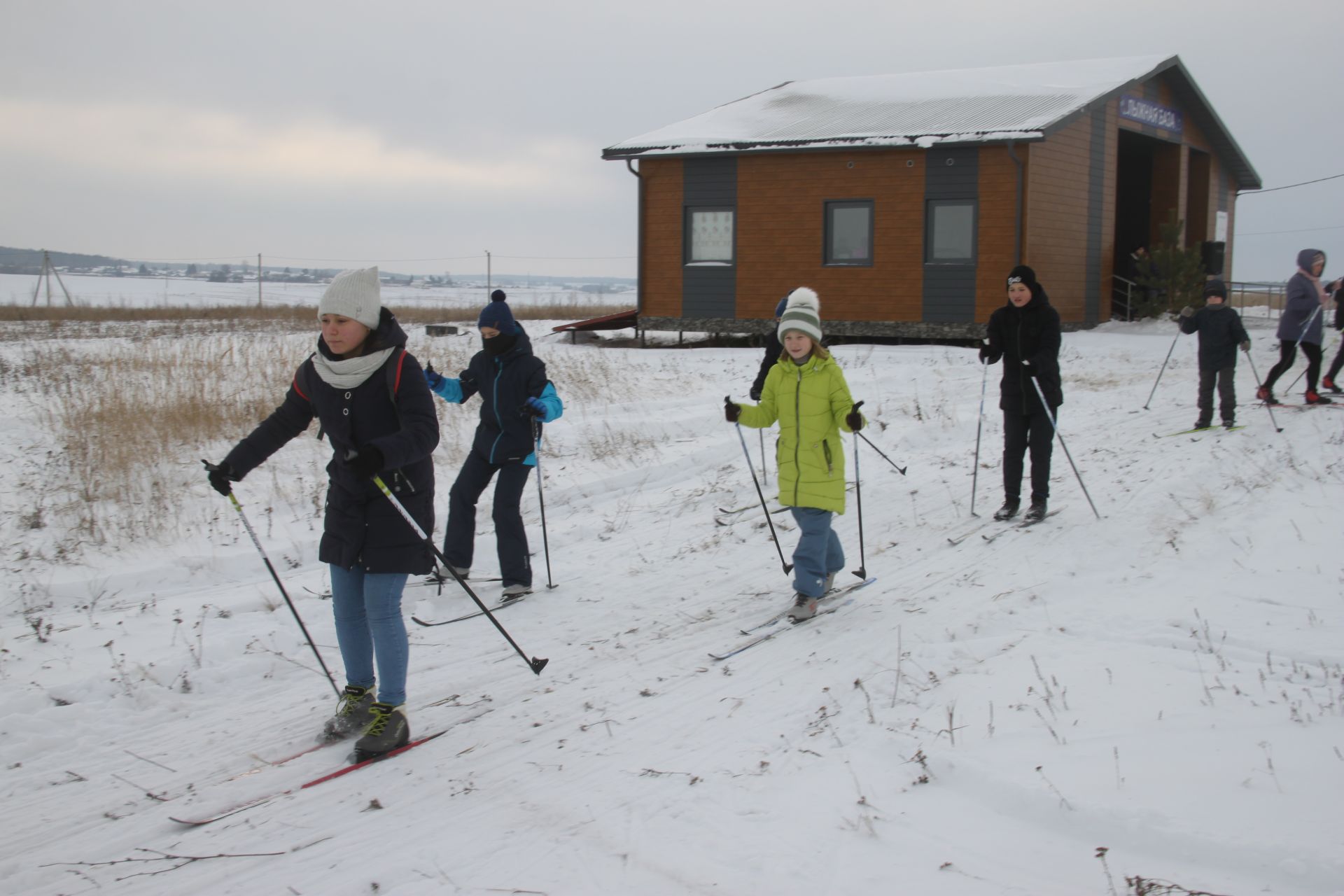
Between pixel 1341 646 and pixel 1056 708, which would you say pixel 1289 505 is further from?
pixel 1056 708

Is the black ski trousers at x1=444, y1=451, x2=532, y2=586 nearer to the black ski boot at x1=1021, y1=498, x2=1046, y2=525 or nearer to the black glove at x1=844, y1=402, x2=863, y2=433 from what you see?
the black glove at x1=844, y1=402, x2=863, y2=433

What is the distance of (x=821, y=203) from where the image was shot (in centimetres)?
2078

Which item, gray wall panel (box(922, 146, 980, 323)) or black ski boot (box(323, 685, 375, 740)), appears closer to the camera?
black ski boot (box(323, 685, 375, 740))

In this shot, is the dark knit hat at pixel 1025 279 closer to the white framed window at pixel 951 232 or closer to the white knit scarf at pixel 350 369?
the white knit scarf at pixel 350 369

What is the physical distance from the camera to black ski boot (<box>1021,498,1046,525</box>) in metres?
8.09

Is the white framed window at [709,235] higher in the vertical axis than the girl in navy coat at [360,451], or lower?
higher

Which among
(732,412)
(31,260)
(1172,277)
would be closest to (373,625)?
(732,412)

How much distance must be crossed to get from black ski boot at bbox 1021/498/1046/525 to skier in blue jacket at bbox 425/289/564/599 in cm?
386

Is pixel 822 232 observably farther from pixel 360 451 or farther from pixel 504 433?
pixel 360 451

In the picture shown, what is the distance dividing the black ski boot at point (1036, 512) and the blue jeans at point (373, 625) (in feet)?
17.3

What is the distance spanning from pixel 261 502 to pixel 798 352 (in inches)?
197

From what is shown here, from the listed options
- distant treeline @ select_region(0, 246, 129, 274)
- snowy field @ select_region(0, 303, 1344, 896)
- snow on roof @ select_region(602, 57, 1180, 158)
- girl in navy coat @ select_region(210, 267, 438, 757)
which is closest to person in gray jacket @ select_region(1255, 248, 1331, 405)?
snowy field @ select_region(0, 303, 1344, 896)

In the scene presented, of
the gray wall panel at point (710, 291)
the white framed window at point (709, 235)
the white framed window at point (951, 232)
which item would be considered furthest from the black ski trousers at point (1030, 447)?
the white framed window at point (709, 235)

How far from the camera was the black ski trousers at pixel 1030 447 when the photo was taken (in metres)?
8.13
